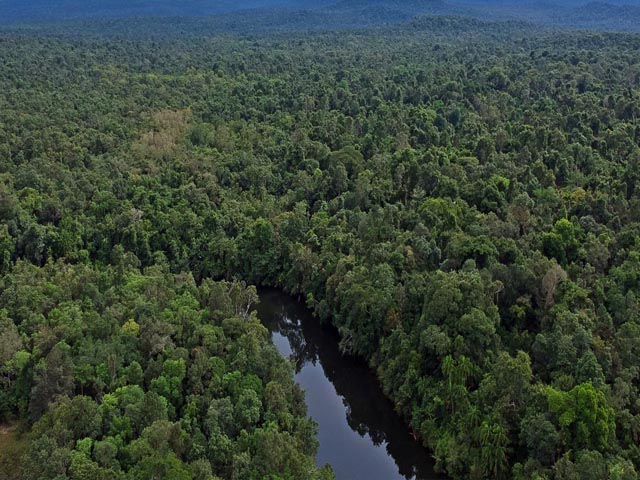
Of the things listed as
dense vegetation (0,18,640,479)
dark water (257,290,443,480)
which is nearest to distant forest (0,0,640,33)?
dense vegetation (0,18,640,479)

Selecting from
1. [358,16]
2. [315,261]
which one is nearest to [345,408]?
[315,261]

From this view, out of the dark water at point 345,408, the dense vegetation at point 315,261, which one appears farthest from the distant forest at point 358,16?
the dark water at point 345,408

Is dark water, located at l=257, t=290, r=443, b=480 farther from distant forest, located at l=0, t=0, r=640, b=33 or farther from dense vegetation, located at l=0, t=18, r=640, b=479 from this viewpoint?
distant forest, located at l=0, t=0, r=640, b=33

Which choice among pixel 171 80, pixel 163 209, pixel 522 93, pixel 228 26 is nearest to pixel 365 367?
pixel 163 209

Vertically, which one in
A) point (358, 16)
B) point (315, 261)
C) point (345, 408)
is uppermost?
point (315, 261)

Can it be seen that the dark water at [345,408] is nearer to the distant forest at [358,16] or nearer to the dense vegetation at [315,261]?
the dense vegetation at [315,261]

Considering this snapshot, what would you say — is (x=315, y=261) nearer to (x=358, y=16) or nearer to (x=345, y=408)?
(x=345, y=408)
